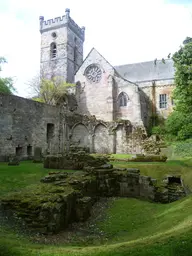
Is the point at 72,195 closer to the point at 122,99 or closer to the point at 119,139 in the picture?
the point at 119,139

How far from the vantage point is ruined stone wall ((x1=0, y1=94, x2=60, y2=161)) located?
799 inches

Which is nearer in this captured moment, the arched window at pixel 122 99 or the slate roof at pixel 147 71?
the arched window at pixel 122 99

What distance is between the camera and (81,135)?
3128 cm

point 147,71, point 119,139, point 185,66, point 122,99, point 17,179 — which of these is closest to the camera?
point 17,179

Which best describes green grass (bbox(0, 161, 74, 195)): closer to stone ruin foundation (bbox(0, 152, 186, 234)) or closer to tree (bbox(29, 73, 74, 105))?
stone ruin foundation (bbox(0, 152, 186, 234))

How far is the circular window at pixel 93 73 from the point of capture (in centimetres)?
3709

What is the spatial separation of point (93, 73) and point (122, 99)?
5.89m

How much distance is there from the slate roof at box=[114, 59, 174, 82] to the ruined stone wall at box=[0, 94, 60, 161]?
17.6 metres

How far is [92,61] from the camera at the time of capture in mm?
37719

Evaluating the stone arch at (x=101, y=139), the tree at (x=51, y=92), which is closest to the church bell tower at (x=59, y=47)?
the tree at (x=51, y=92)

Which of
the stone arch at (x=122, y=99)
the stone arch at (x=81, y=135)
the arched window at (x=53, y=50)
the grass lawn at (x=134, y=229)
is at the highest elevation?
the arched window at (x=53, y=50)

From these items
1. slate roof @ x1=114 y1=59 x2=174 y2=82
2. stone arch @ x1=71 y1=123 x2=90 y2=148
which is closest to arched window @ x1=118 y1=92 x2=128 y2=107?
slate roof @ x1=114 y1=59 x2=174 y2=82

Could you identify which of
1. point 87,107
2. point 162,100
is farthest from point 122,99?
point 162,100

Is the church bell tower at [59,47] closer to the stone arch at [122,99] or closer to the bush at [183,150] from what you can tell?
the stone arch at [122,99]
